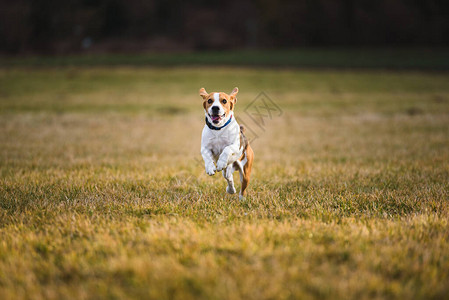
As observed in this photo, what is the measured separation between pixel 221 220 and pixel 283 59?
185 ft

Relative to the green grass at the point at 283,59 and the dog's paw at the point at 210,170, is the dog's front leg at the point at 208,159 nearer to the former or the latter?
the dog's paw at the point at 210,170

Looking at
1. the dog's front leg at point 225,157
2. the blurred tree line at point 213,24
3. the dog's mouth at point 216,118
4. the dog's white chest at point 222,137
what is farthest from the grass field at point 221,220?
the blurred tree line at point 213,24

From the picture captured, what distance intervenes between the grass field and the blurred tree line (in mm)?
60226

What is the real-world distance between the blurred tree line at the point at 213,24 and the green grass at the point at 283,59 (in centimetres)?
477

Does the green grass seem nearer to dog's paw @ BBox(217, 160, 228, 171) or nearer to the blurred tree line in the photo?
the blurred tree line

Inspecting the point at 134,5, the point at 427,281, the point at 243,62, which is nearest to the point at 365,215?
the point at 427,281

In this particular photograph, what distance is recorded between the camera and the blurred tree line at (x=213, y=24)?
62125mm

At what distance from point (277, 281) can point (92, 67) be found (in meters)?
55.4

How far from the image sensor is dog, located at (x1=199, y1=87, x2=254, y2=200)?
467 centimetres

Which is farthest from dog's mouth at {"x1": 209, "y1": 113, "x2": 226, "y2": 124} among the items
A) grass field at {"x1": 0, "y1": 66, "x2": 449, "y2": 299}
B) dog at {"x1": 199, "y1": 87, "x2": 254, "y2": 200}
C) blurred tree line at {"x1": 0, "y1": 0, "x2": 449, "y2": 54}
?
blurred tree line at {"x1": 0, "y1": 0, "x2": 449, "y2": 54}

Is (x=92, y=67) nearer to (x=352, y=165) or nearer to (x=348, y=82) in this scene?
(x=348, y=82)

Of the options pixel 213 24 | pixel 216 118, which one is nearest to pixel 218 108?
pixel 216 118

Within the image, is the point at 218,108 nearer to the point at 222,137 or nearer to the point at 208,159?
the point at 222,137

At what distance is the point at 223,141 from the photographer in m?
4.90
